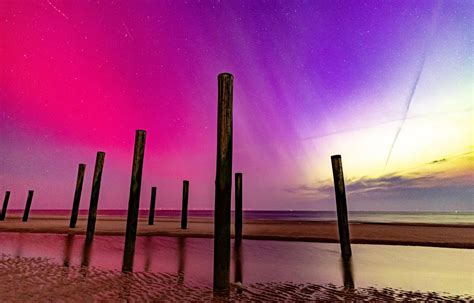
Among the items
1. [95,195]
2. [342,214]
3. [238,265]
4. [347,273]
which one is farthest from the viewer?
[95,195]

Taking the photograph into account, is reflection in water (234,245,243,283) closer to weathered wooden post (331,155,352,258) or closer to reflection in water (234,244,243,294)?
reflection in water (234,244,243,294)

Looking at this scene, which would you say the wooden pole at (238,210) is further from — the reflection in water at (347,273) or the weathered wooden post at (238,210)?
the reflection in water at (347,273)

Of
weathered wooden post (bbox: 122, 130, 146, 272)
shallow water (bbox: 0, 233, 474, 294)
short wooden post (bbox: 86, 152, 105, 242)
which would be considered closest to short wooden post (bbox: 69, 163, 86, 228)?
short wooden post (bbox: 86, 152, 105, 242)

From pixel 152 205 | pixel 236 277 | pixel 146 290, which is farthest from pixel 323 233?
pixel 146 290

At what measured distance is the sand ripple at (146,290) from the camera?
4020 millimetres

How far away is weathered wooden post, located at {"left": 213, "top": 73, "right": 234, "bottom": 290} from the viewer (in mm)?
4707

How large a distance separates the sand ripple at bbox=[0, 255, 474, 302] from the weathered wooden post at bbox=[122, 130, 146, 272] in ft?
4.92

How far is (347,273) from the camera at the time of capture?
20.2 ft

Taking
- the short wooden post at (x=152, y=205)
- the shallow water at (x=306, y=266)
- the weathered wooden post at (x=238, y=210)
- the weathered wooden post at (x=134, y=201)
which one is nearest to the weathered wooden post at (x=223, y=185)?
the shallow water at (x=306, y=266)

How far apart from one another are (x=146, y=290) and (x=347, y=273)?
413 cm

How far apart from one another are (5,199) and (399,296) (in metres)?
32.5

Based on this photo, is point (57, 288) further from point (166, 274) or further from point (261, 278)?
point (261, 278)

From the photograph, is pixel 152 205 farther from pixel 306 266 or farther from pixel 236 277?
pixel 236 277

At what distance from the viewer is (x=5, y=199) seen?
2658 centimetres
